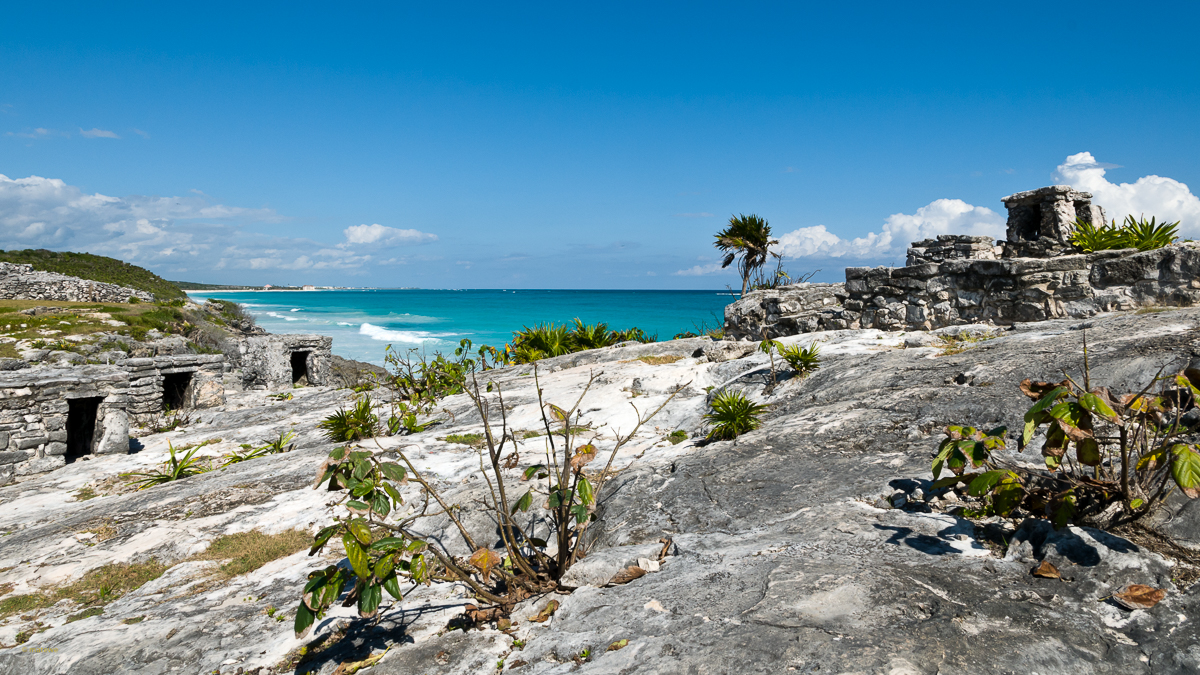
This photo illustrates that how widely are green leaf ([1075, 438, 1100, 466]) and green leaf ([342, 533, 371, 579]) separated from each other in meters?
3.45

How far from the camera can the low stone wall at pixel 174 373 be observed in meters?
11.6

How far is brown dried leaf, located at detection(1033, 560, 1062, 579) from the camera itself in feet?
8.86

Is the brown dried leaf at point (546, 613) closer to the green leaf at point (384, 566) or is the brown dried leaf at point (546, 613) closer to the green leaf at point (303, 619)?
the green leaf at point (384, 566)

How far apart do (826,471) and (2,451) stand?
12.2 metres

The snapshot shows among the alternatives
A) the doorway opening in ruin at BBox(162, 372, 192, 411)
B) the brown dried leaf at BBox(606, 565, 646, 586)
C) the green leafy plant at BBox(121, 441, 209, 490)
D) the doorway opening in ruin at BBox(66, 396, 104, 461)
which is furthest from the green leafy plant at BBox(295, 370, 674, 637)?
the doorway opening in ruin at BBox(162, 372, 192, 411)

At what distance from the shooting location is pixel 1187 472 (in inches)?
95.7

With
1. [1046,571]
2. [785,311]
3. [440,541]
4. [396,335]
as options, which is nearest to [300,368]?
[785,311]

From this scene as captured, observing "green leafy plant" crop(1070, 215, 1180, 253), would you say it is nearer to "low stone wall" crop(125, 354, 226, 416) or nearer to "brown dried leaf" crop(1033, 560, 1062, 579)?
"brown dried leaf" crop(1033, 560, 1062, 579)

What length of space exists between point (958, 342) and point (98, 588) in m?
9.97

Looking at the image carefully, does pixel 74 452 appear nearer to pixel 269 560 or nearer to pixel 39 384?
pixel 39 384

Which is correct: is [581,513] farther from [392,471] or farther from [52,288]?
[52,288]

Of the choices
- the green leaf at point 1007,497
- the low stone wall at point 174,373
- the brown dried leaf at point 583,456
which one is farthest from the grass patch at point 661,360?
the low stone wall at point 174,373

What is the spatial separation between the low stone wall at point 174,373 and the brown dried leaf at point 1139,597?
13962 millimetres

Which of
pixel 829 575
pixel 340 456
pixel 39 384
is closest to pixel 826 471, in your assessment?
pixel 829 575
